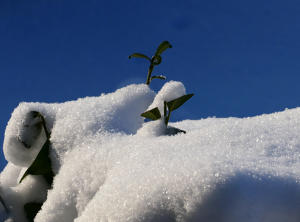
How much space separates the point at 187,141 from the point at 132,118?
228mm

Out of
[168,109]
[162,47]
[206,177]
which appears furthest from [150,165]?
[162,47]

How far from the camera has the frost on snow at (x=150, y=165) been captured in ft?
1.10

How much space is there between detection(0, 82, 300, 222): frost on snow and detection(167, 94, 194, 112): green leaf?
0.03 meters

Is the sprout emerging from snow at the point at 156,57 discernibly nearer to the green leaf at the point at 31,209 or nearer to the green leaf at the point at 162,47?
the green leaf at the point at 162,47

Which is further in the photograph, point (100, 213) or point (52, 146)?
point (52, 146)

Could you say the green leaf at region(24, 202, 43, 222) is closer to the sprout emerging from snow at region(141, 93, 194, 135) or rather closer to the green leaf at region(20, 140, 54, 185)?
the green leaf at region(20, 140, 54, 185)

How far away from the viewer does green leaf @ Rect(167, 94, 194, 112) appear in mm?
617

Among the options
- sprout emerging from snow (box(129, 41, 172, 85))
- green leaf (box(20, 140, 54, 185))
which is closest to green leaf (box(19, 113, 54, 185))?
green leaf (box(20, 140, 54, 185))

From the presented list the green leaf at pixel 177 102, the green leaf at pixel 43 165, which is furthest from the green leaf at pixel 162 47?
the green leaf at pixel 43 165

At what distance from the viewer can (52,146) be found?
0.63m

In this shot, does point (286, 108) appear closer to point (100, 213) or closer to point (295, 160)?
point (295, 160)

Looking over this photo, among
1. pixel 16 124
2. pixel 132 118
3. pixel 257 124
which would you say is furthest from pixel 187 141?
pixel 16 124

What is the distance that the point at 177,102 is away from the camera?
2.04ft

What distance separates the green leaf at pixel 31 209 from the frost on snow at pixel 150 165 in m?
0.01
